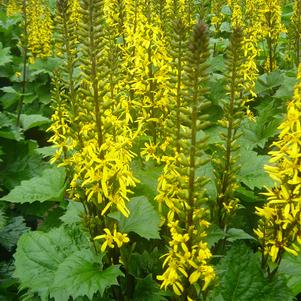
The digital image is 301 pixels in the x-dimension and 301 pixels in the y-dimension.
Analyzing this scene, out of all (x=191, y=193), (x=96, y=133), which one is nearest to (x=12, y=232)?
(x=96, y=133)

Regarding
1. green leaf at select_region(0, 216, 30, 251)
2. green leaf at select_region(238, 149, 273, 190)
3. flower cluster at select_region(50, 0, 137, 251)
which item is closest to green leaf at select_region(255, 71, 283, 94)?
green leaf at select_region(238, 149, 273, 190)

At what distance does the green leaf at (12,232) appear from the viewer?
212 inches

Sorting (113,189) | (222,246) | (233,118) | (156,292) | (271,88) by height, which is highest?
(271,88)

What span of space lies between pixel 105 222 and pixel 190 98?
1099mm

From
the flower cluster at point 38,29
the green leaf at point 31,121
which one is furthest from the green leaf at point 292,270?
the flower cluster at point 38,29

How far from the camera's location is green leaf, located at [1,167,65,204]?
484 centimetres

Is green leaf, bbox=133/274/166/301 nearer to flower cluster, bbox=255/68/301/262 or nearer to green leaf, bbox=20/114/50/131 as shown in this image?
flower cluster, bbox=255/68/301/262

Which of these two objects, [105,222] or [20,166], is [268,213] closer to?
[105,222]

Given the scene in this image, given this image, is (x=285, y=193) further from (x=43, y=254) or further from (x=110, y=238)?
(x=43, y=254)

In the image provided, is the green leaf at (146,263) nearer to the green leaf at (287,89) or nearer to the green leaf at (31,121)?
the green leaf at (287,89)

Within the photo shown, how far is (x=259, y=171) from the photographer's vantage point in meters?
4.41

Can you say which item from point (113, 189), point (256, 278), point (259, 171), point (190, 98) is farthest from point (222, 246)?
point (190, 98)

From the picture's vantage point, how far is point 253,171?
4438 millimetres

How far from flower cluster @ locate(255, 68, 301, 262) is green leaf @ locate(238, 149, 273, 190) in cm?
116
